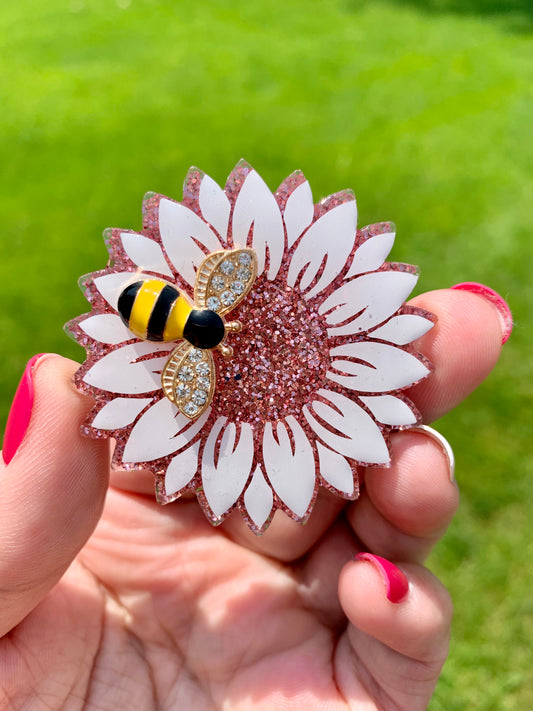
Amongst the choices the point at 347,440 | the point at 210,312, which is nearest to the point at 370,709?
the point at 347,440

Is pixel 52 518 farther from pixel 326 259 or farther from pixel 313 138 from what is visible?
pixel 313 138

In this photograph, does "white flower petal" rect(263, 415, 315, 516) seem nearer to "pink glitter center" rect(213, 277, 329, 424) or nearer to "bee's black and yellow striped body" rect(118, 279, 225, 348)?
"pink glitter center" rect(213, 277, 329, 424)

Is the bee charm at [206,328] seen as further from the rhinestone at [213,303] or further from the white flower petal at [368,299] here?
the white flower petal at [368,299]

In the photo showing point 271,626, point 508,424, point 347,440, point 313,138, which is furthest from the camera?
point 313,138

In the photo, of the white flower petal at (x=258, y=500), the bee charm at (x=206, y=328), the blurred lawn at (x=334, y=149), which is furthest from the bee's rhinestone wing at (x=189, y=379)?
the blurred lawn at (x=334, y=149)

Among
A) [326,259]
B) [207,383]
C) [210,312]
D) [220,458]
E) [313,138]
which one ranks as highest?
[313,138]
